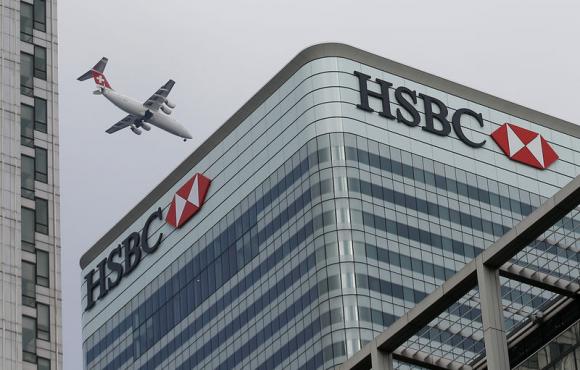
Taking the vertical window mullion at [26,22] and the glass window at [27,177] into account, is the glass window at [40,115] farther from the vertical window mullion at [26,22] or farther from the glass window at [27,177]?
the vertical window mullion at [26,22]

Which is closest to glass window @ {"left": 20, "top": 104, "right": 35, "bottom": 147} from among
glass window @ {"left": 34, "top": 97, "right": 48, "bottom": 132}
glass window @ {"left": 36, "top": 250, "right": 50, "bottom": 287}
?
glass window @ {"left": 34, "top": 97, "right": 48, "bottom": 132}

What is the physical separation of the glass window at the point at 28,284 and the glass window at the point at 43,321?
0.47m

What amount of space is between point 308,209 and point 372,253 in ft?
26.5

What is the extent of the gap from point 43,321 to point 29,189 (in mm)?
7755

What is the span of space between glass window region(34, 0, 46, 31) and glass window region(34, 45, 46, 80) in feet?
4.70

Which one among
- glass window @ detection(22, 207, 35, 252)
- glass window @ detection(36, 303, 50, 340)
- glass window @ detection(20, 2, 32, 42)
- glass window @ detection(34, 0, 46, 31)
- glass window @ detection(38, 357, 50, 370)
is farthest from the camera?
glass window @ detection(34, 0, 46, 31)

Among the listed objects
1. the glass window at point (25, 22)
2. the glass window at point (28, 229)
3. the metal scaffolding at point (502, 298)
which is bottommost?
the metal scaffolding at point (502, 298)

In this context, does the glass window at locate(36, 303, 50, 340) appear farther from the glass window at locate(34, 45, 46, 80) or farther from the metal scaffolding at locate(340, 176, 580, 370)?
the metal scaffolding at locate(340, 176, 580, 370)

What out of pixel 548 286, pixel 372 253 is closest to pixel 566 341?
pixel 548 286

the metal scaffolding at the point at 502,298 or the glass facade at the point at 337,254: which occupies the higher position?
the glass facade at the point at 337,254

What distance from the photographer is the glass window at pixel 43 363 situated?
9231 cm

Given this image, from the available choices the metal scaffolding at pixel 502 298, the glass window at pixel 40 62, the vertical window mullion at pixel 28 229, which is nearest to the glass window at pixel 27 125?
the glass window at pixel 40 62

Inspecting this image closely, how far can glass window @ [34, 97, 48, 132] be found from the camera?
101 m

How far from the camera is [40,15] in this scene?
10544 cm
